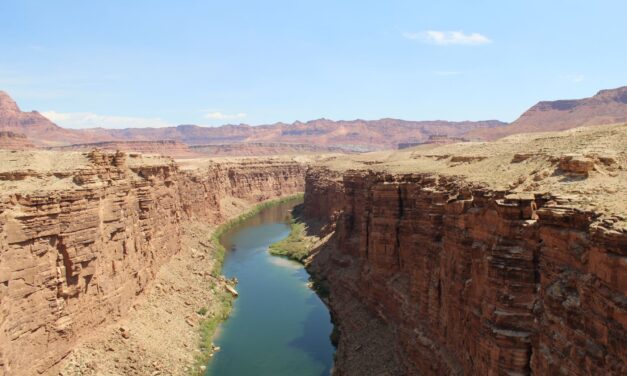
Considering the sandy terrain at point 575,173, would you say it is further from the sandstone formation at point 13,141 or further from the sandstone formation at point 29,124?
the sandstone formation at point 29,124

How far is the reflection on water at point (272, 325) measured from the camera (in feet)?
97.8

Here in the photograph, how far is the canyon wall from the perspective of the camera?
2027 centimetres

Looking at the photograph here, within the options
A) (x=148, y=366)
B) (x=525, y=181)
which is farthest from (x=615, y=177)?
(x=148, y=366)

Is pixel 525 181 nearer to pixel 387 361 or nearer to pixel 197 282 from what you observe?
pixel 387 361

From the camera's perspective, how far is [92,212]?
25.0m

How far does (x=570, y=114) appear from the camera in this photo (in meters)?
142

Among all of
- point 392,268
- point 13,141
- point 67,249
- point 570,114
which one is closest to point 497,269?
point 392,268

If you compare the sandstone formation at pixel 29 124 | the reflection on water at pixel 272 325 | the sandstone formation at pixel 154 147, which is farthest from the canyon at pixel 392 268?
the sandstone formation at pixel 29 124

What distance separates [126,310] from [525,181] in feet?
74.4

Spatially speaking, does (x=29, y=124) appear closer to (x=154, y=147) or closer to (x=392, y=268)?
(x=154, y=147)

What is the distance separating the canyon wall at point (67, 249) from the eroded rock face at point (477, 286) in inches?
552

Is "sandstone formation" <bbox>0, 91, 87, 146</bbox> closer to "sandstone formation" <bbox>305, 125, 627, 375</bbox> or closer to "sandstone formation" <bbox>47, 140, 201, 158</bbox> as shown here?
"sandstone formation" <bbox>47, 140, 201, 158</bbox>

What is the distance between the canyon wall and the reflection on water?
23.7ft

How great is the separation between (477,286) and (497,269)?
2.44 m
